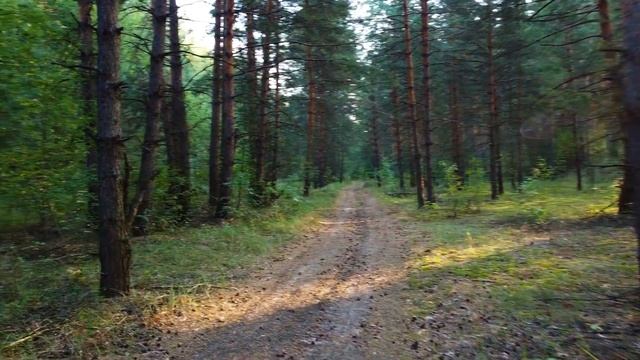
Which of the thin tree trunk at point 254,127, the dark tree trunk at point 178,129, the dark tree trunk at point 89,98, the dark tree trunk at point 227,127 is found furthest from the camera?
the thin tree trunk at point 254,127

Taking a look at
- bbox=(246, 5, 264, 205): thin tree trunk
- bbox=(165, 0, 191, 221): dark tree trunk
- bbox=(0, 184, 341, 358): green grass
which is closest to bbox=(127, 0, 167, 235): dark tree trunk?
bbox=(0, 184, 341, 358): green grass

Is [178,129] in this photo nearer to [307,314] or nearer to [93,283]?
[93,283]

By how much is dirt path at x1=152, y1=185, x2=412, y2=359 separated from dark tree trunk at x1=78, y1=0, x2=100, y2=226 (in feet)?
12.7

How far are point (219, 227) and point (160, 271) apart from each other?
460 centimetres

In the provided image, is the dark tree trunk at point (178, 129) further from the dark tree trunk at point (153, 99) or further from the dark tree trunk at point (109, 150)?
the dark tree trunk at point (109, 150)

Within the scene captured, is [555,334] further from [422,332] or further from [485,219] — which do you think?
[485,219]

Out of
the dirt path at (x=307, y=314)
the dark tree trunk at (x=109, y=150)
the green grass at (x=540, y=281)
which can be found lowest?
the dirt path at (x=307, y=314)

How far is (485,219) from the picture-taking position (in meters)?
15.2

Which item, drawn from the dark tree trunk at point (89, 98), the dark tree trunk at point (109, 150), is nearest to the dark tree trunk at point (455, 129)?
the dark tree trunk at point (89, 98)

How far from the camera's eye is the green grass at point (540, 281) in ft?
16.7

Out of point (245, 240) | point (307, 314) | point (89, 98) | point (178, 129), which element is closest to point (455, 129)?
point (178, 129)

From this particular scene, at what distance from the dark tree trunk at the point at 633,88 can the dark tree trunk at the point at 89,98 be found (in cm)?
926

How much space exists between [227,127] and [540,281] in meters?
10.4

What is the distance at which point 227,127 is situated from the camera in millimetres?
14875
